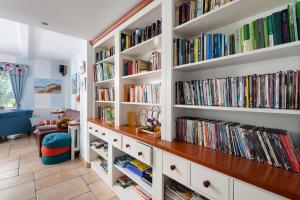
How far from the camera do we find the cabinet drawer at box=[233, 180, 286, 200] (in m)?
0.75

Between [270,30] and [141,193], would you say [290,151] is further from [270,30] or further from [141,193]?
[141,193]

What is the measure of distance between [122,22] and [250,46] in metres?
1.52

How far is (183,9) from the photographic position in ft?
4.42

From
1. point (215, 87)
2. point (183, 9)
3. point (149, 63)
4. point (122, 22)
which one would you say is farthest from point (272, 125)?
point (122, 22)

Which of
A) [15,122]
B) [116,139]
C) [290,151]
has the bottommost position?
[15,122]

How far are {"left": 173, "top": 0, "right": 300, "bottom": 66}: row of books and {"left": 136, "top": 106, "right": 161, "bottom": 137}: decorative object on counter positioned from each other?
69 cm

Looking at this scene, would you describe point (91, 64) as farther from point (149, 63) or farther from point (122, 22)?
point (149, 63)

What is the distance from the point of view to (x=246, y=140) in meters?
1.00

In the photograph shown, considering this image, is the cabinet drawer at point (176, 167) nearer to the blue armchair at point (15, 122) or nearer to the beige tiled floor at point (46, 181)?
the beige tiled floor at point (46, 181)

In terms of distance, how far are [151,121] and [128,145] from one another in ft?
1.17

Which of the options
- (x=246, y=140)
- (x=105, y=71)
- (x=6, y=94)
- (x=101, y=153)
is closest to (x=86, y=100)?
(x=105, y=71)

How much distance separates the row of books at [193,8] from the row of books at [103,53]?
50.0 inches

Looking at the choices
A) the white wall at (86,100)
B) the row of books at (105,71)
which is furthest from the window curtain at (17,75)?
the row of books at (105,71)

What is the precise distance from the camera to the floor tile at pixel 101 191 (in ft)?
6.27
